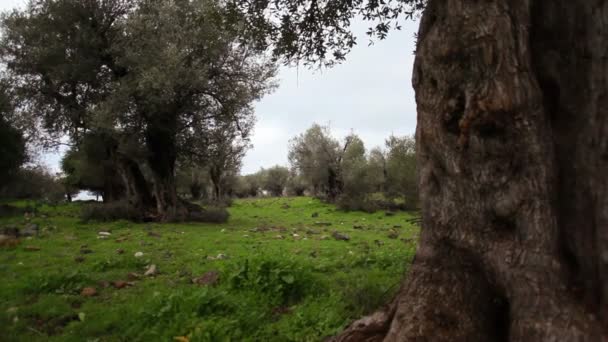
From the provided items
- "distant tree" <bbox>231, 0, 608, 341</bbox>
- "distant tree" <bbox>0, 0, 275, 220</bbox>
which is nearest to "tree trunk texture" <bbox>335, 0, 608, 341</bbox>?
"distant tree" <bbox>231, 0, 608, 341</bbox>

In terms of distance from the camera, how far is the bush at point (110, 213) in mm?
21500

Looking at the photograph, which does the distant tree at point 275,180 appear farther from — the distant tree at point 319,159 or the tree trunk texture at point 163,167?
the tree trunk texture at point 163,167

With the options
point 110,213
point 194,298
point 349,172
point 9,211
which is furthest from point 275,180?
point 194,298

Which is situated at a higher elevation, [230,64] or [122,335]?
[230,64]

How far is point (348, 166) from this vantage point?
42625mm

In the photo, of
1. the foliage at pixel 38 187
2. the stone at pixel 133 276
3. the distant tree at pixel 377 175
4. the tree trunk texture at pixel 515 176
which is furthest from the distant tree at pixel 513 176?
the foliage at pixel 38 187

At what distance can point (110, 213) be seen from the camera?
73.3ft

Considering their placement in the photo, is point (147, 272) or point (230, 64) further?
point (230, 64)

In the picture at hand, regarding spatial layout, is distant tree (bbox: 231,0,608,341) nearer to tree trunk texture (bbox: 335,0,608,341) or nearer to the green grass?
tree trunk texture (bbox: 335,0,608,341)

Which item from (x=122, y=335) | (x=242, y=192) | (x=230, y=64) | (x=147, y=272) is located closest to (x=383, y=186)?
(x=230, y=64)

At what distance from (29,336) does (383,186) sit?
35104 millimetres

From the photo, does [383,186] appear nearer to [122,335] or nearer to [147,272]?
[147,272]

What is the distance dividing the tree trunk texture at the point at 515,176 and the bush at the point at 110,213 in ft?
68.2

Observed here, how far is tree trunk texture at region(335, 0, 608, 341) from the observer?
3414 millimetres
